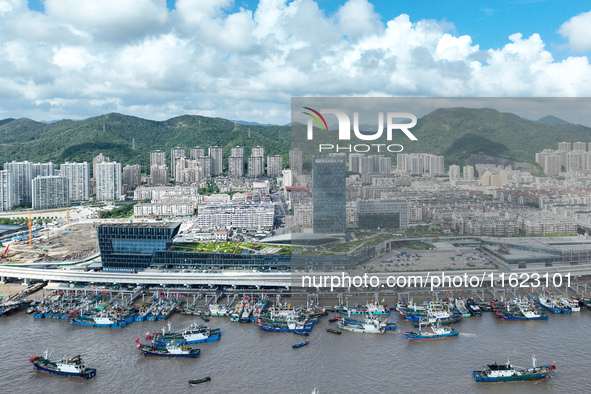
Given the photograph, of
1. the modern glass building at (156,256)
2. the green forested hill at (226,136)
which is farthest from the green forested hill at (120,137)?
the modern glass building at (156,256)

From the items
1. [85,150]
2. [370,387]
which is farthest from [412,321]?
[85,150]

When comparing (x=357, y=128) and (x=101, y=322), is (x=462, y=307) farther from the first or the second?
(x=101, y=322)

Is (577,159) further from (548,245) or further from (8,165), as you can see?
(8,165)

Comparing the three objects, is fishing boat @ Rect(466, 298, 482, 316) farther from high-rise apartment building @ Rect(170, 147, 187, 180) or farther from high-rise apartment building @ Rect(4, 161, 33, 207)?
high-rise apartment building @ Rect(170, 147, 187, 180)

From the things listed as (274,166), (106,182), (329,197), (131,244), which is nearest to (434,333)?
(329,197)

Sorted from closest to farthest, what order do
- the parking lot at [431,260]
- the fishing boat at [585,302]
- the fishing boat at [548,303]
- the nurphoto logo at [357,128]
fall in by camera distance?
the fishing boat at [548,303], the fishing boat at [585,302], the parking lot at [431,260], the nurphoto logo at [357,128]

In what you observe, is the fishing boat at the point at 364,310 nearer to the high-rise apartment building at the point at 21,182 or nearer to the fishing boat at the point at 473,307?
the fishing boat at the point at 473,307

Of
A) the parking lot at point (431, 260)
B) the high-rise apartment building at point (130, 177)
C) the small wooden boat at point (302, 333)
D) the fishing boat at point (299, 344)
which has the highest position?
the high-rise apartment building at point (130, 177)

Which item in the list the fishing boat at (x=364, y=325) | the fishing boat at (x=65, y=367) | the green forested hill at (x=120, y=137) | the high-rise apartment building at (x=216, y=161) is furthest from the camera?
the green forested hill at (x=120, y=137)
